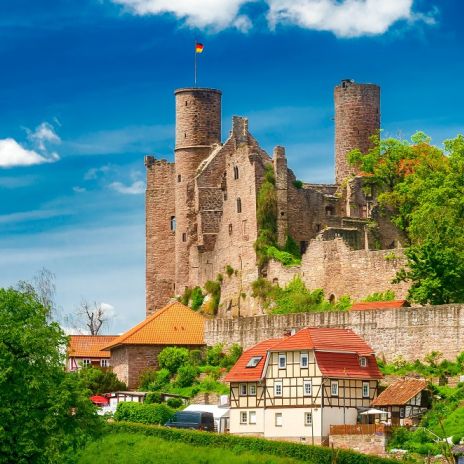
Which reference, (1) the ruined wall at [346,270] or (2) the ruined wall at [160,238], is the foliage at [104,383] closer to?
(1) the ruined wall at [346,270]

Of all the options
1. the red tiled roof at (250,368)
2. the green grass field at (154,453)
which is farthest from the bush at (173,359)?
the green grass field at (154,453)

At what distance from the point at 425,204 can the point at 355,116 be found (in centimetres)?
1585

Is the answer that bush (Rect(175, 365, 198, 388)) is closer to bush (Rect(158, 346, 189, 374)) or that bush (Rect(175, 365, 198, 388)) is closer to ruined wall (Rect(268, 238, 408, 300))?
bush (Rect(158, 346, 189, 374))

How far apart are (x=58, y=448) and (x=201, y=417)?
34.3ft

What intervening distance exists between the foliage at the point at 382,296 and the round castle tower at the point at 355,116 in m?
18.0

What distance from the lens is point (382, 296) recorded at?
88562 millimetres

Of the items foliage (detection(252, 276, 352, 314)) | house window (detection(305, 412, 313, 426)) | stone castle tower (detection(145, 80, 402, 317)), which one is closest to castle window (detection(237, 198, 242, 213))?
stone castle tower (detection(145, 80, 402, 317))

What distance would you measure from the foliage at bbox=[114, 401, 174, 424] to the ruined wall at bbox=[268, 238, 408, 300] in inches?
479

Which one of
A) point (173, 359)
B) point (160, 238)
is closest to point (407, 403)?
point (173, 359)

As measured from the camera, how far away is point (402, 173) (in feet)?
325

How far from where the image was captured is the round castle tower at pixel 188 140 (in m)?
105

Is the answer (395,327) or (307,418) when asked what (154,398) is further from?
(395,327)

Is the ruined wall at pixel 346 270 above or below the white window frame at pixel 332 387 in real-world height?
above

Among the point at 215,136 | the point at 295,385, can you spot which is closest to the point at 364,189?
the point at 215,136
